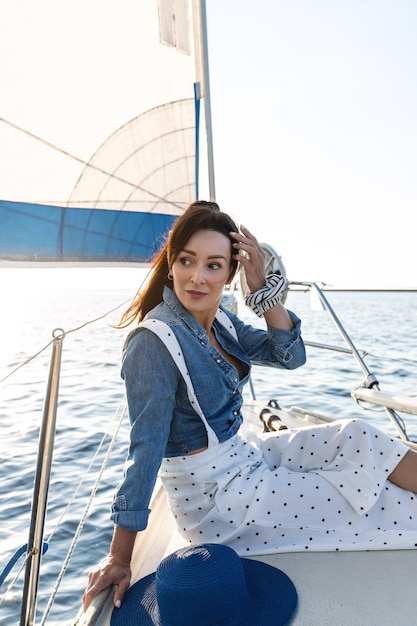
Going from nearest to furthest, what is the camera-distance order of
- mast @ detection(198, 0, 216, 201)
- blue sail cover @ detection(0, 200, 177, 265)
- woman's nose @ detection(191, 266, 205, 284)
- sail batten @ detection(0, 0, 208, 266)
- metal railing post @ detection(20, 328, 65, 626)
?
metal railing post @ detection(20, 328, 65, 626), woman's nose @ detection(191, 266, 205, 284), blue sail cover @ detection(0, 200, 177, 265), sail batten @ detection(0, 0, 208, 266), mast @ detection(198, 0, 216, 201)

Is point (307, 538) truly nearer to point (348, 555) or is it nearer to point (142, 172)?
point (348, 555)

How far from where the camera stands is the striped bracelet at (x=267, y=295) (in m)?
1.82

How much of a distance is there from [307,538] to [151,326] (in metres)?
0.71

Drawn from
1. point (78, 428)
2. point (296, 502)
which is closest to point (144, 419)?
point (296, 502)

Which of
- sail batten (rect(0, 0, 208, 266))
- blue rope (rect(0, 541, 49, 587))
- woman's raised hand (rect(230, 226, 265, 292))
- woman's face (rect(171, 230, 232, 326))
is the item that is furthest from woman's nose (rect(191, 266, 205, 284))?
blue rope (rect(0, 541, 49, 587))

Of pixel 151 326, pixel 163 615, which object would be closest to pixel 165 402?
pixel 151 326

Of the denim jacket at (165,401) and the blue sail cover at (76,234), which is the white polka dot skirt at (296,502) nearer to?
the denim jacket at (165,401)

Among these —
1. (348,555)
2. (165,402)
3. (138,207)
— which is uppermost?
(138,207)

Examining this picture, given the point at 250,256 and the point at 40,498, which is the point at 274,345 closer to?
the point at 250,256

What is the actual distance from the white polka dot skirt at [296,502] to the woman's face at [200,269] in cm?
43

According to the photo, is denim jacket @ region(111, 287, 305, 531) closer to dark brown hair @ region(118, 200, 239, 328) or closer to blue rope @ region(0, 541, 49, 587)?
dark brown hair @ region(118, 200, 239, 328)

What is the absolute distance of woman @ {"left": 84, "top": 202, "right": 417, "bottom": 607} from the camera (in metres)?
1.42

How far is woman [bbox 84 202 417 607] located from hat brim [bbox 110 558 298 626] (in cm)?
5

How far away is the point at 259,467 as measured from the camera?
164cm
